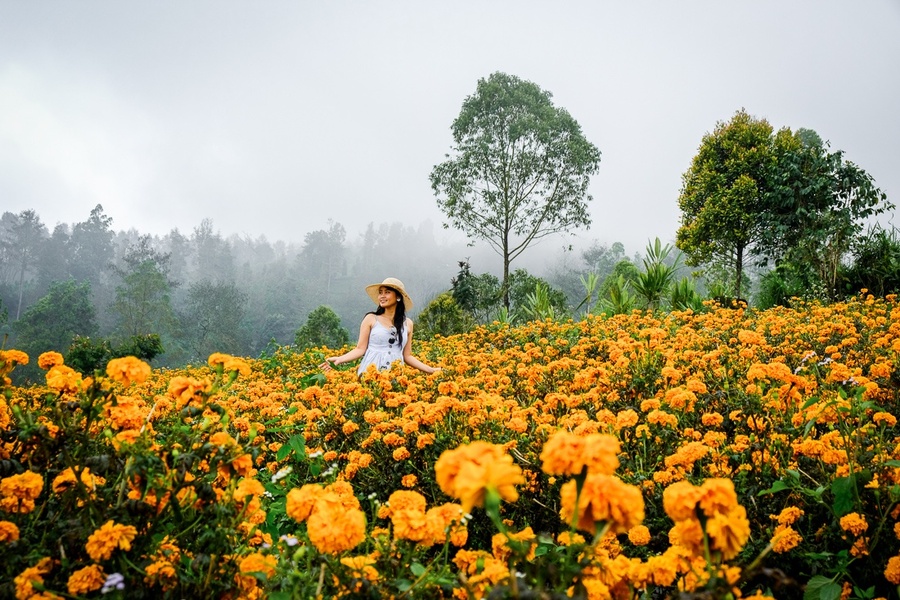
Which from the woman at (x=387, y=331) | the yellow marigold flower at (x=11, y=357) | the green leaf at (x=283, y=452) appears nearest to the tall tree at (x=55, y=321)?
the woman at (x=387, y=331)

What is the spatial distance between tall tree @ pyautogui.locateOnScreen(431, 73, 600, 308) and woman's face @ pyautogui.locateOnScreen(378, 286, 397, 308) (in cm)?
1287

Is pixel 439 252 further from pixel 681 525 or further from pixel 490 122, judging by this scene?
pixel 681 525

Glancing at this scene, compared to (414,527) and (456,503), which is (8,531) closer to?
(414,527)

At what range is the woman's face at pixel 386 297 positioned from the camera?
543cm

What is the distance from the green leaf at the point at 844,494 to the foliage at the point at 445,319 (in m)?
9.84

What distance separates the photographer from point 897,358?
2951 mm

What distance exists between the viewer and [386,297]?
5.42 m

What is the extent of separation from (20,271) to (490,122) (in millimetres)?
65715

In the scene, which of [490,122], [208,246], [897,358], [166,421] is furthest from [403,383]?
[208,246]

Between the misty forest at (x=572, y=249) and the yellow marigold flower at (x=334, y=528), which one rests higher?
the misty forest at (x=572, y=249)

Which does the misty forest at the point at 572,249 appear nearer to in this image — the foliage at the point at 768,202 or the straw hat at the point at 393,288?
the foliage at the point at 768,202

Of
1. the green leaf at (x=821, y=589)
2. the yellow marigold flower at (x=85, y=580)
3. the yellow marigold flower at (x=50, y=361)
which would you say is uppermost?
the yellow marigold flower at (x=50, y=361)

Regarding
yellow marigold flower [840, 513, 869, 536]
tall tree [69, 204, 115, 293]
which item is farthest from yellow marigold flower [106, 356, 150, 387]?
tall tree [69, 204, 115, 293]

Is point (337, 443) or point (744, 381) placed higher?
point (744, 381)
